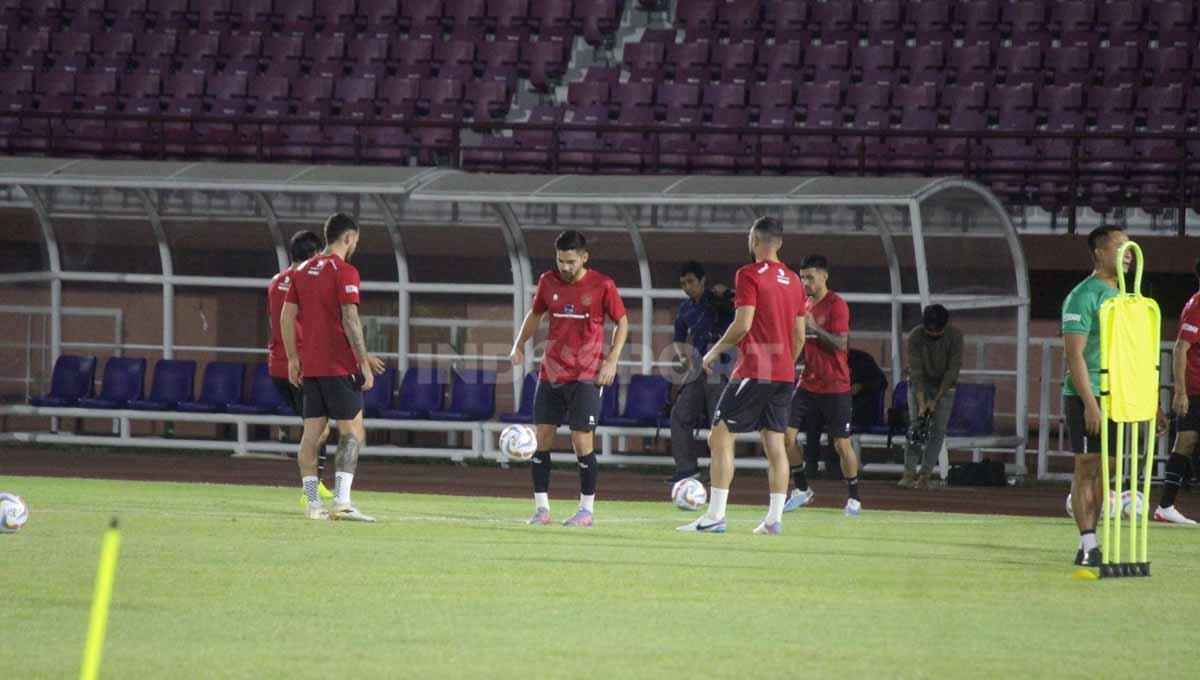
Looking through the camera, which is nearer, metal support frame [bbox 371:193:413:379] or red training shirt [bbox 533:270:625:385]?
red training shirt [bbox 533:270:625:385]

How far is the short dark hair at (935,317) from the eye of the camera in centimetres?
1908

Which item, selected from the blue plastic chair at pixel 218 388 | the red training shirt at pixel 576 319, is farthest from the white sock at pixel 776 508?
the blue plastic chair at pixel 218 388

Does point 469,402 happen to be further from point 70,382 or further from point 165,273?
point 70,382

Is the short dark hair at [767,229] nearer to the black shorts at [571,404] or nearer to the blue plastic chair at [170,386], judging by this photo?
the black shorts at [571,404]

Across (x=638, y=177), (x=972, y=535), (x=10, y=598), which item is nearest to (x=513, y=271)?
(x=638, y=177)

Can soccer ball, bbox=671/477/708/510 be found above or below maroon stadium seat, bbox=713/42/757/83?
below

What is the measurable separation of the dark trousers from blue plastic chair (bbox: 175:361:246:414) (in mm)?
7288

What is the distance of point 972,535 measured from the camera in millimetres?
14141

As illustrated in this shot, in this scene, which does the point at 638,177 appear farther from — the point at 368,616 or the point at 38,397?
the point at 368,616

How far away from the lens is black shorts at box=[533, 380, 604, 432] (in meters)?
14.0

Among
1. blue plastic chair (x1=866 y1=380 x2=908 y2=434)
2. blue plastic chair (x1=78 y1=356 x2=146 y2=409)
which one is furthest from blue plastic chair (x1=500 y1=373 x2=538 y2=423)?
blue plastic chair (x1=78 y1=356 x2=146 y2=409)

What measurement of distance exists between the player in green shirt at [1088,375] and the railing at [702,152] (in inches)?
437

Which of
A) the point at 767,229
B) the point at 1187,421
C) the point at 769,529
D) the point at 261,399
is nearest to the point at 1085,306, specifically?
the point at 767,229

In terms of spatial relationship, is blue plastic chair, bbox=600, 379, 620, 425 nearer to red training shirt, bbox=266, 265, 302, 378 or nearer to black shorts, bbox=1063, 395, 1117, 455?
red training shirt, bbox=266, 265, 302, 378
